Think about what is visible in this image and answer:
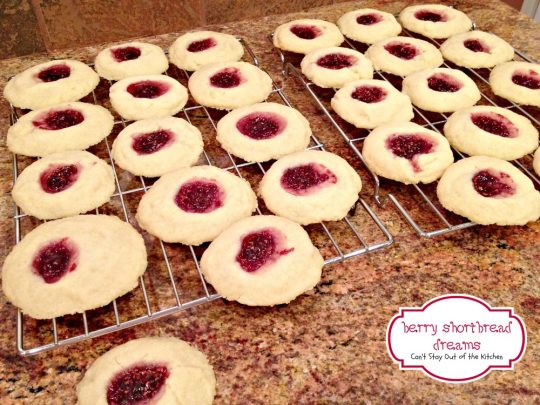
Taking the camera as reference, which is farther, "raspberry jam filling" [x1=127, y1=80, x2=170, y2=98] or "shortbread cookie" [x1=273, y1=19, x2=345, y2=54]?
"shortbread cookie" [x1=273, y1=19, x2=345, y2=54]

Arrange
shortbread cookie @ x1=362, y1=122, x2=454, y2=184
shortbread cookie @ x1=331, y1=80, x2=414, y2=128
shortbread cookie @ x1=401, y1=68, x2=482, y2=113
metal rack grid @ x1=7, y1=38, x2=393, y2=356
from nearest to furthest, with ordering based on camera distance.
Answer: metal rack grid @ x1=7, y1=38, x2=393, y2=356
shortbread cookie @ x1=362, y1=122, x2=454, y2=184
shortbread cookie @ x1=331, y1=80, x2=414, y2=128
shortbread cookie @ x1=401, y1=68, x2=482, y2=113

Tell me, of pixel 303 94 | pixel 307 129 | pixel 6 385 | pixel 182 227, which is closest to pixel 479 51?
pixel 303 94

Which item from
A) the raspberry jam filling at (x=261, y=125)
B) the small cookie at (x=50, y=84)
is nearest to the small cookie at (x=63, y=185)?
the small cookie at (x=50, y=84)

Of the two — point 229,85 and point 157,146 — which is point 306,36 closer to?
point 229,85

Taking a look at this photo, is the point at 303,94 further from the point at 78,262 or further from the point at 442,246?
the point at 78,262

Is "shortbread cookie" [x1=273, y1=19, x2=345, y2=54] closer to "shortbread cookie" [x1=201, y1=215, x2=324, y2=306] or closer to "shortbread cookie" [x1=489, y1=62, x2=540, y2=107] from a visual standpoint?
"shortbread cookie" [x1=489, y1=62, x2=540, y2=107]

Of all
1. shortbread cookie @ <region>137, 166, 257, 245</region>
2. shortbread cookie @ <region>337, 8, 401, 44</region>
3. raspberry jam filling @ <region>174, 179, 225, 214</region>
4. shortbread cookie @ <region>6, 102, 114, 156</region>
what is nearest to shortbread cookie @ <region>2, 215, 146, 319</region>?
shortbread cookie @ <region>137, 166, 257, 245</region>
